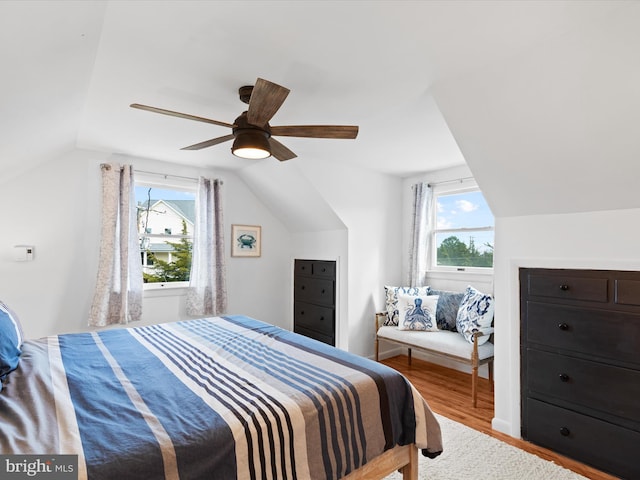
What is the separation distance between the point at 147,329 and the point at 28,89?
1751mm

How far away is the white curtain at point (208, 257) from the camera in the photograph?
13.9 ft

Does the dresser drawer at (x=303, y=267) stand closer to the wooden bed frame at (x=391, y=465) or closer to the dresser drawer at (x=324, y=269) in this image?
the dresser drawer at (x=324, y=269)

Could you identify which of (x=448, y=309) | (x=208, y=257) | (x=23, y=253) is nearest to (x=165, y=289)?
(x=208, y=257)

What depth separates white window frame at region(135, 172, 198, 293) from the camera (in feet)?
13.1

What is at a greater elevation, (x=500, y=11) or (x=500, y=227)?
(x=500, y=11)

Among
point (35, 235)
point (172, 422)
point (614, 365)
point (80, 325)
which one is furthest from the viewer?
point (80, 325)

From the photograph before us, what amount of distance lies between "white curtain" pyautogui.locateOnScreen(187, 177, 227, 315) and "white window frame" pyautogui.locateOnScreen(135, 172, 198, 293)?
134 mm

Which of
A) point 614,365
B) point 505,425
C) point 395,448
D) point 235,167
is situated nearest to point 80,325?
point 235,167

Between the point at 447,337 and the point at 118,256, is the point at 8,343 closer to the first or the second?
the point at 118,256

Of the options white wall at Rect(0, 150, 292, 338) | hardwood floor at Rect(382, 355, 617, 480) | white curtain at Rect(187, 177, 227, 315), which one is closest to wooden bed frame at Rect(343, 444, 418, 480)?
hardwood floor at Rect(382, 355, 617, 480)

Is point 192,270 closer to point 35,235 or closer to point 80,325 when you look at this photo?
point 80,325

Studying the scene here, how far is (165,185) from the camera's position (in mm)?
4180

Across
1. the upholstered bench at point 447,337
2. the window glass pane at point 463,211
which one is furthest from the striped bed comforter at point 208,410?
the window glass pane at point 463,211

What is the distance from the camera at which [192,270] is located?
4250 mm
